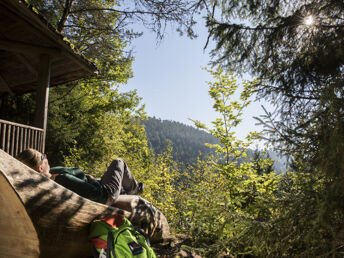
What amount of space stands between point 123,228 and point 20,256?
2.89ft

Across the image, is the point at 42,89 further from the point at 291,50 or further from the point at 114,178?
the point at 291,50

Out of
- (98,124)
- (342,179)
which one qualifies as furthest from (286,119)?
(98,124)

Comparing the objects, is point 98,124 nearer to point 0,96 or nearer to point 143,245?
point 0,96

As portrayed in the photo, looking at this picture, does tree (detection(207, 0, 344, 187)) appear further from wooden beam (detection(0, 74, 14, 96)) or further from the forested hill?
the forested hill

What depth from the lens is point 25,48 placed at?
4.36m

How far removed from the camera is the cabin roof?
3746 mm

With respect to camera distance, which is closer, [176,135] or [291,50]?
[291,50]

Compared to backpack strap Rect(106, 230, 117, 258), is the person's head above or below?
above

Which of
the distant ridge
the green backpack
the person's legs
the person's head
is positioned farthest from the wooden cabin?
the distant ridge

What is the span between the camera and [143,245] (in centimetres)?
207

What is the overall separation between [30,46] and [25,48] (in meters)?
0.10

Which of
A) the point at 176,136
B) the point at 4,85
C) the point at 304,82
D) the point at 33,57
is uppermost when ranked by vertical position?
the point at 33,57

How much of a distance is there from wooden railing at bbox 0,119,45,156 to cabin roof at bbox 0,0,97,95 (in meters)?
1.53

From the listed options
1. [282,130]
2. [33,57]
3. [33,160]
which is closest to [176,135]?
[33,57]
